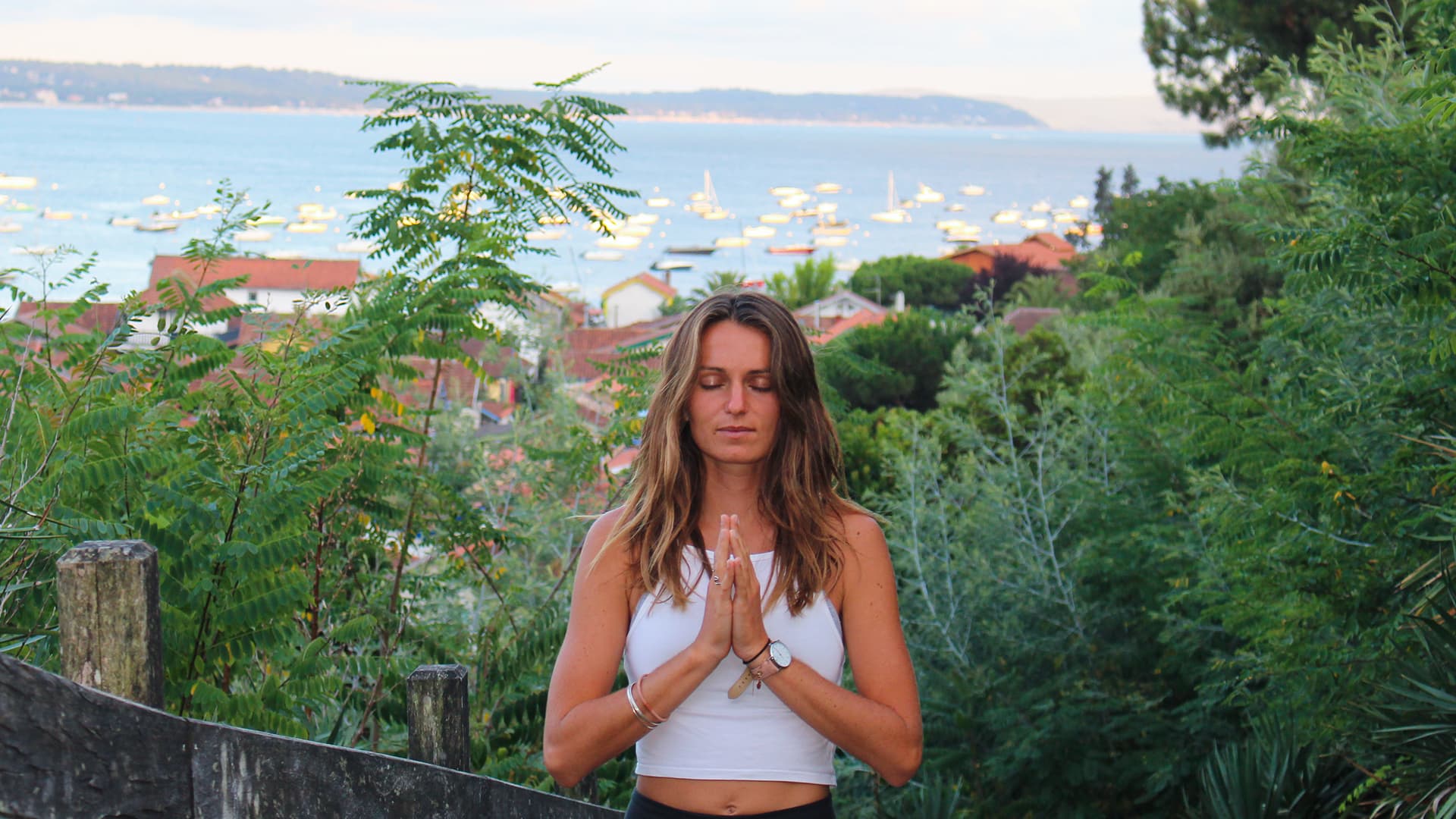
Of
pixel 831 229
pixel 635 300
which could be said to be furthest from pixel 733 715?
pixel 831 229

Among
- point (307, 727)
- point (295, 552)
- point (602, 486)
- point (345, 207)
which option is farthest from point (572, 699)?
point (345, 207)

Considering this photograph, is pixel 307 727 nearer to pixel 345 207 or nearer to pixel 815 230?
pixel 815 230

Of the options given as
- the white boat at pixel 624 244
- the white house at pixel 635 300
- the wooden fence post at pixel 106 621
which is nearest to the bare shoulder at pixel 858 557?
the wooden fence post at pixel 106 621

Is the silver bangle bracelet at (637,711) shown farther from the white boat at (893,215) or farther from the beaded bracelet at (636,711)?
the white boat at (893,215)

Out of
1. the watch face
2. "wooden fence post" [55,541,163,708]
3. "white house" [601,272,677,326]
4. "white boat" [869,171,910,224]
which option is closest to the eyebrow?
the watch face

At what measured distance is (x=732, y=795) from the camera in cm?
251

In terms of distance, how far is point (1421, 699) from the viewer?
180 inches

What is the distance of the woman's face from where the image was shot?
8.82 ft

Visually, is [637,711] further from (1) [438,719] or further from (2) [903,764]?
(2) [903,764]

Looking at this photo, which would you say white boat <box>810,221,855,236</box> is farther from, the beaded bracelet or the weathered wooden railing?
the weathered wooden railing

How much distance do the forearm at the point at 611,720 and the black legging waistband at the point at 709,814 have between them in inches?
5.3

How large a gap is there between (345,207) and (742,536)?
510 ft

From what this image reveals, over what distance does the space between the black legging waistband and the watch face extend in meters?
0.33

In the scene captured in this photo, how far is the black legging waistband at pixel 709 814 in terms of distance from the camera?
2504mm
